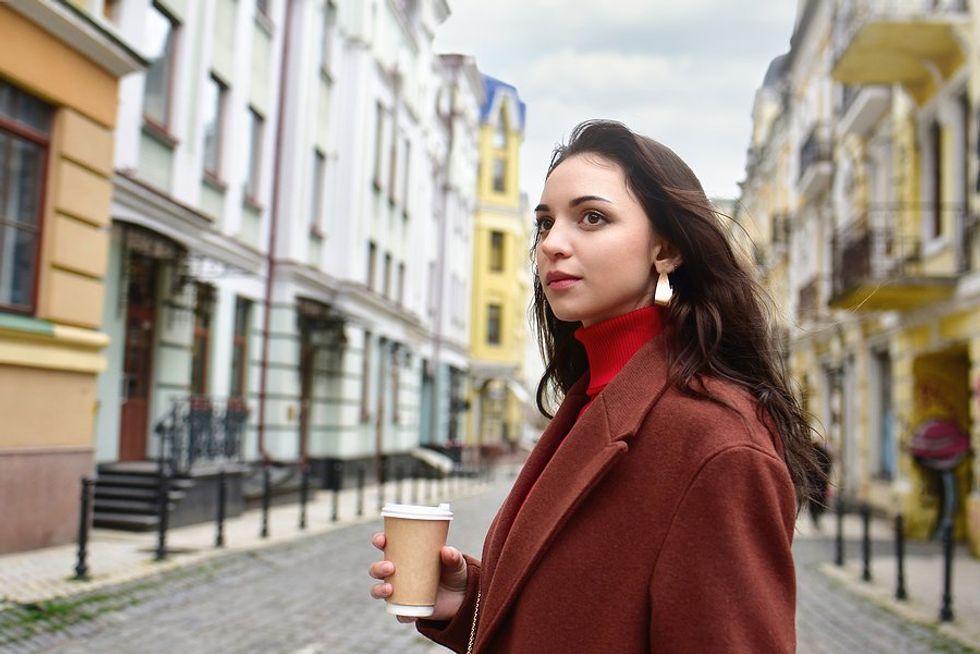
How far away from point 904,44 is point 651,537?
16.7m

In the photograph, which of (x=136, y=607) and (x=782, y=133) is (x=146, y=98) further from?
(x=782, y=133)

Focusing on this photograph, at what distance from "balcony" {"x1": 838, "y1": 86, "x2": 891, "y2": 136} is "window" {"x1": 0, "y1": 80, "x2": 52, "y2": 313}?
14.9 m

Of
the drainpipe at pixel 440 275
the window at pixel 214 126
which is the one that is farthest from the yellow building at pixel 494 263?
the window at pixel 214 126

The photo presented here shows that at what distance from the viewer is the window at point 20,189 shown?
34.7 ft

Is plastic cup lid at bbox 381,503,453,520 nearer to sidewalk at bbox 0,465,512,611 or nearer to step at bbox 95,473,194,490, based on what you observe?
sidewalk at bbox 0,465,512,611

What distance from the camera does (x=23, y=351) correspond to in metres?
10.5

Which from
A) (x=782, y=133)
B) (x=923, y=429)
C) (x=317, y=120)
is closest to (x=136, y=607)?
(x=923, y=429)

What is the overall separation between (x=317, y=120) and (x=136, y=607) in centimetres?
1687

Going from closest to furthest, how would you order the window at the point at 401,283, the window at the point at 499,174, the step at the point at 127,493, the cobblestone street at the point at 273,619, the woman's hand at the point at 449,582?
1. the woman's hand at the point at 449,582
2. the cobblestone street at the point at 273,619
3. the step at the point at 127,493
4. the window at the point at 401,283
5. the window at the point at 499,174

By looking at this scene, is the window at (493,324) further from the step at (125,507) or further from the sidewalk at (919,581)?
the step at (125,507)

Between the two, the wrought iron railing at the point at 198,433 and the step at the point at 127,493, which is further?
the wrought iron railing at the point at 198,433

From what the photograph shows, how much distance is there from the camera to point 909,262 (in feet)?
55.8

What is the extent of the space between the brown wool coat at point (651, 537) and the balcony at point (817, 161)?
25343 millimetres

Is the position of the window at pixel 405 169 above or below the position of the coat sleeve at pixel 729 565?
above
